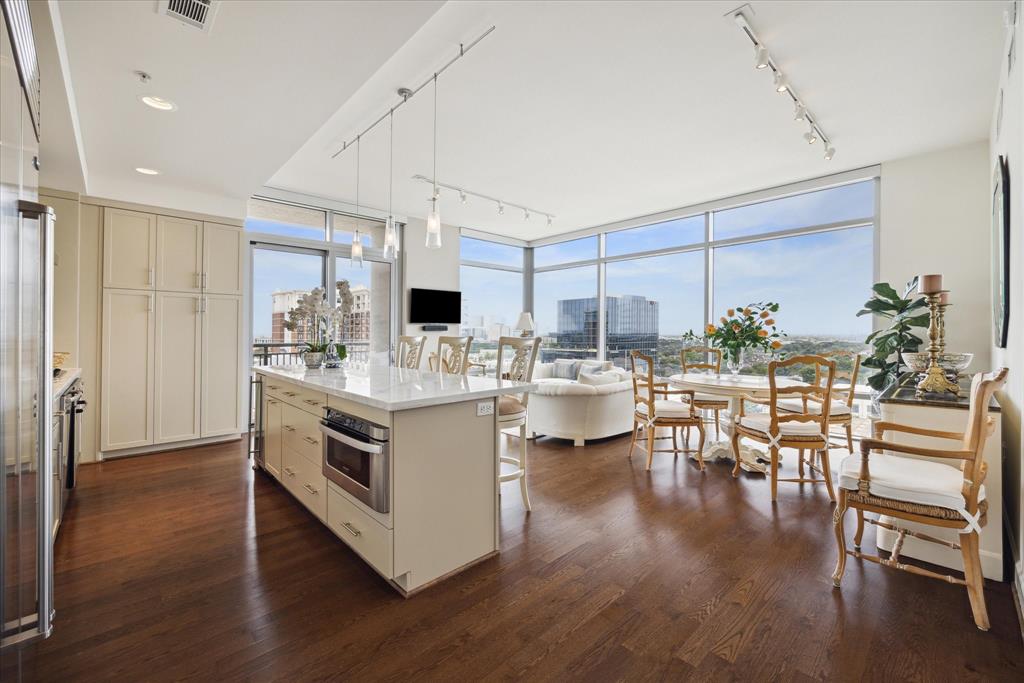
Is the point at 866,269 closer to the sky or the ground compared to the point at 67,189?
closer to the ground

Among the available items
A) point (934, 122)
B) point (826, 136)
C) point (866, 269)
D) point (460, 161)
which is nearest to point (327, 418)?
point (460, 161)

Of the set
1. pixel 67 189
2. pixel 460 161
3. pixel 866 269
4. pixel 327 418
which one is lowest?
pixel 327 418

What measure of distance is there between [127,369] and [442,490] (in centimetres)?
387

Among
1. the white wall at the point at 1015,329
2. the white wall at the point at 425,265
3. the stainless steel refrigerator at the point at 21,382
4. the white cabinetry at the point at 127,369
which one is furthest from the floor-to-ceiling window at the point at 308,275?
the white wall at the point at 1015,329

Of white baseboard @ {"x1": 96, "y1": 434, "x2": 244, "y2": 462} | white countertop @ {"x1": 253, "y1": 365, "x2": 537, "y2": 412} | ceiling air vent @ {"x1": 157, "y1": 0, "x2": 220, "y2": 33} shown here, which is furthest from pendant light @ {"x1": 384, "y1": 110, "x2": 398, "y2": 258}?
white baseboard @ {"x1": 96, "y1": 434, "x2": 244, "y2": 462}

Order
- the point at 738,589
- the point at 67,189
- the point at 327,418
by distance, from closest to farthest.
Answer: the point at 738,589, the point at 327,418, the point at 67,189

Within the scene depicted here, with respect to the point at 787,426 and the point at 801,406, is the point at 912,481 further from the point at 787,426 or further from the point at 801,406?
the point at 801,406

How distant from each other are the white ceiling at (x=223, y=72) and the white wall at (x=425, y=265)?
294 centimetres

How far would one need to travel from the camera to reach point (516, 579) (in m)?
2.12

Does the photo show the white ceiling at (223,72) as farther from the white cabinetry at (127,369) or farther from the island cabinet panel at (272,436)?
the island cabinet panel at (272,436)

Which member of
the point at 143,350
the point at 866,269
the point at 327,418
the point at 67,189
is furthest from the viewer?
the point at 866,269

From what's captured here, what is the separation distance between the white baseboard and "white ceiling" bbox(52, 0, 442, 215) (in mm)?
2550

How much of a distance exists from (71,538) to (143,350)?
2.23 meters

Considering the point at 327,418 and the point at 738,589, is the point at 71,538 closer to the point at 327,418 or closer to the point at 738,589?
the point at 327,418
